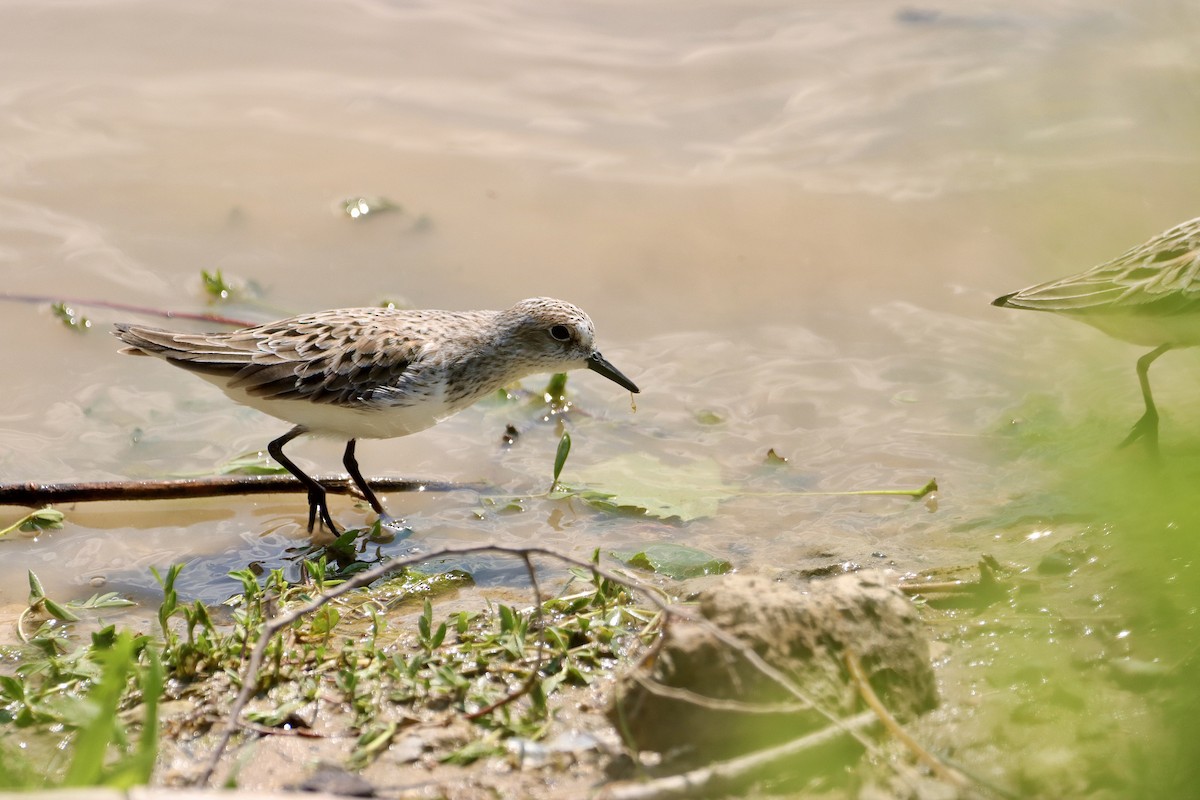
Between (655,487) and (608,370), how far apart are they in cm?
98

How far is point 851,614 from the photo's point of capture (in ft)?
11.7

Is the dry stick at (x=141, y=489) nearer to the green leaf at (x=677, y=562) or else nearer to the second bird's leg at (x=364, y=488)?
the second bird's leg at (x=364, y=488)

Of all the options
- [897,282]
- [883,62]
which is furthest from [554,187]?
[883,62]

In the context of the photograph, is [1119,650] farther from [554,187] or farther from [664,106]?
[664,106]

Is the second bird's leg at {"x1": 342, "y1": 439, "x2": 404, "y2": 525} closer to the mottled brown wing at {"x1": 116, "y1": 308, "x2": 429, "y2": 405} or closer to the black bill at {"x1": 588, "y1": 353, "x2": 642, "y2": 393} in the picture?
the mottled brown wing at {"x1": 116, "y1": 308, "x2": 429, "y2": 405}

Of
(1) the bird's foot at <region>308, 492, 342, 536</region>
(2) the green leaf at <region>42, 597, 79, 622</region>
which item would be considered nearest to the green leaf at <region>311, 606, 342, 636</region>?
(2) the green leaf at <region>42, 597, 79, 622</region>

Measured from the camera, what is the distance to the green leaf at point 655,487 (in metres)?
6.03

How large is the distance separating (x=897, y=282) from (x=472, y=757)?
19.0 ft

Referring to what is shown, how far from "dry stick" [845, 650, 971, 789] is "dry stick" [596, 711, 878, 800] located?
0.16 feet

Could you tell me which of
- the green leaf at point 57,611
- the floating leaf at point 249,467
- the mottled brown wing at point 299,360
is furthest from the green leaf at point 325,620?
the floating leaf at point 249,467

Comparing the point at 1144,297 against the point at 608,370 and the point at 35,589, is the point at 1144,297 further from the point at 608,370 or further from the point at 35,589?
the point at 35,589

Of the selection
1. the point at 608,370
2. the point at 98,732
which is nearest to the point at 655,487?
the point at 608,370

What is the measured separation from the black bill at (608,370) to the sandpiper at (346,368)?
1.75 feet

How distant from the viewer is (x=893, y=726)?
3.34 m
